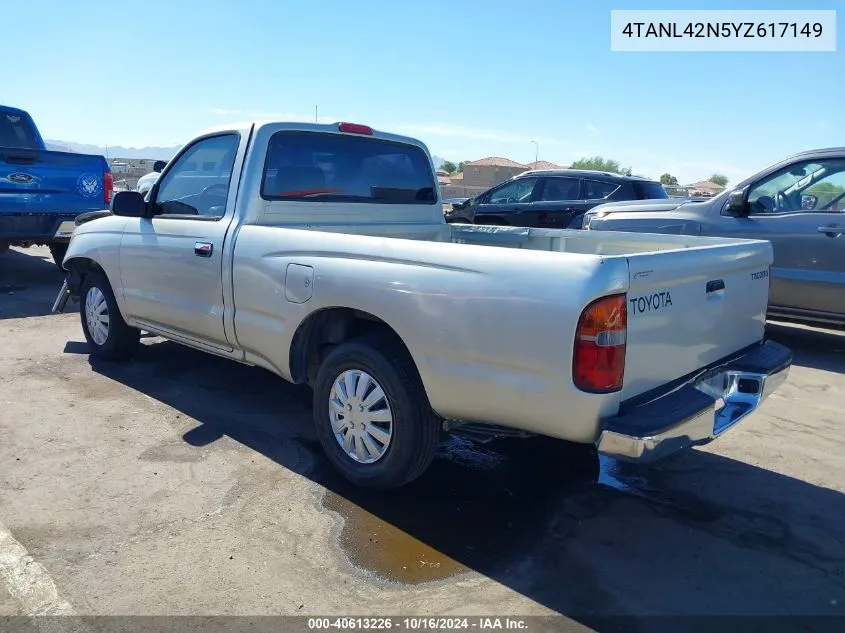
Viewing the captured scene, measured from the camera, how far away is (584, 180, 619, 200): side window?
10492mm

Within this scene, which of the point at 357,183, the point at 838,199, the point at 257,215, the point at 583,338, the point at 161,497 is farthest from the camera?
the point at 838,199

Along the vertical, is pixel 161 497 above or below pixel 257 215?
below

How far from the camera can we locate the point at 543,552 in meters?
3.15

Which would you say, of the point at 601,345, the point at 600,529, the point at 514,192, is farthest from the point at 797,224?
the point at 514,192

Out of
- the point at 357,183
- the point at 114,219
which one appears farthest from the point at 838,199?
the point at 114,219

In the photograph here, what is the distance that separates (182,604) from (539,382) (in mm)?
1667

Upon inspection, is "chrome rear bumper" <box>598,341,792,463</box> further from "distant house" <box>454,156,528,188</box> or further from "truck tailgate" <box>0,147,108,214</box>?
"distant house" <box>454,156,528,188</box>

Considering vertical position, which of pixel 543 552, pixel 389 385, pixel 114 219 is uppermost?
pixel 114 219

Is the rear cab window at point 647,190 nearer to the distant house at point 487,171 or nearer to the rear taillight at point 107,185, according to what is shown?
the rear taillight at point 107,185


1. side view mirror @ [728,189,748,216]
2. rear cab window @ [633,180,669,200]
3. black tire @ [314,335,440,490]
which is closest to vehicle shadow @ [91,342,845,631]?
black tire @ [314,335,440,490]

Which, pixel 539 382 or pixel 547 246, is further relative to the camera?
pixel 547 246

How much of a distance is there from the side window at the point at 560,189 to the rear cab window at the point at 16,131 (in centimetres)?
785

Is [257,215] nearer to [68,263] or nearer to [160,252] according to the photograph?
[160,252]

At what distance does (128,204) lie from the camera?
16.3 ft
